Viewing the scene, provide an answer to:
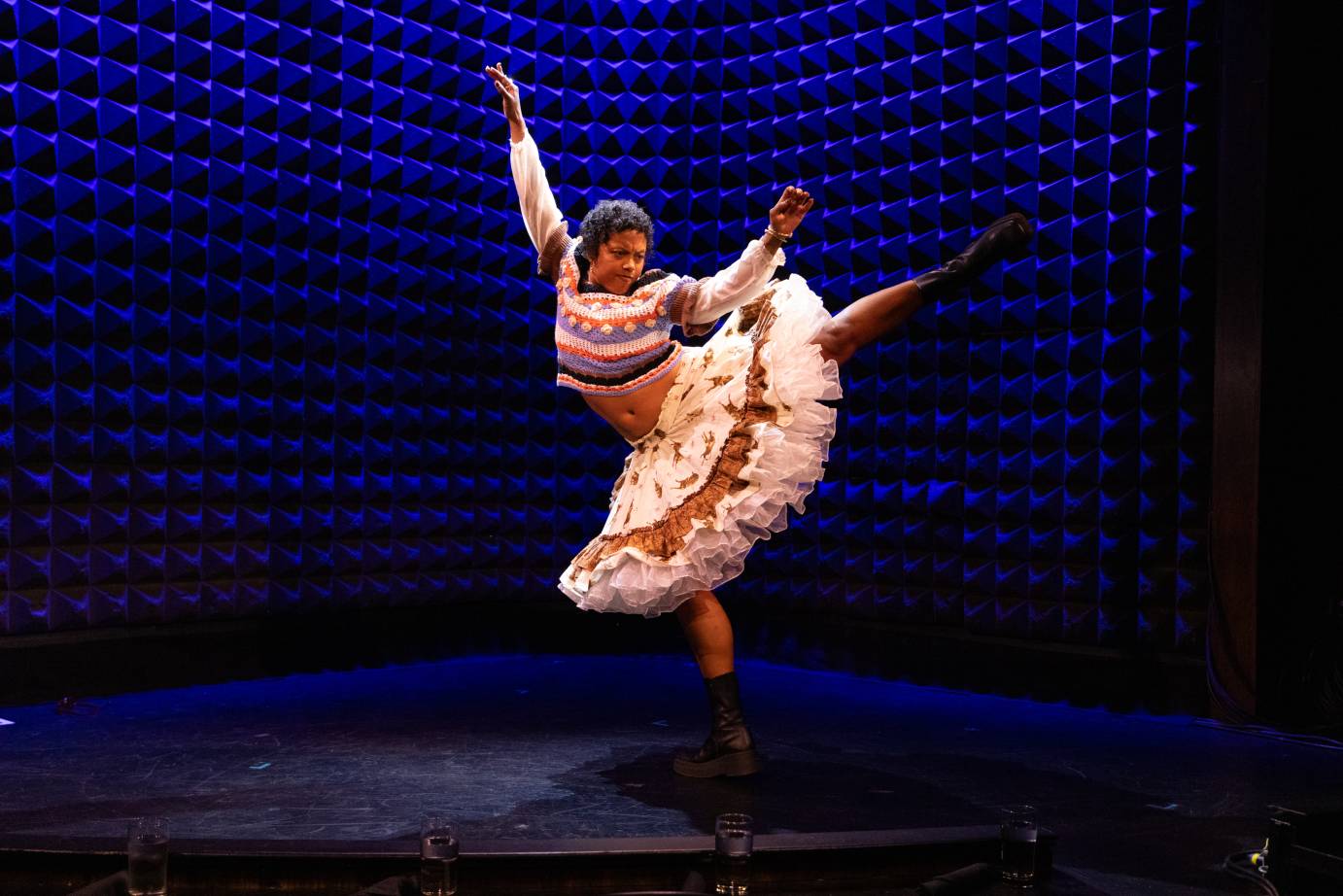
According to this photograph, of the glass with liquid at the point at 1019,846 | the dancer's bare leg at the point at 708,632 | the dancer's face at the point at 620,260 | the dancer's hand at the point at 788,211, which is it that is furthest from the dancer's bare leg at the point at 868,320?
the glass with liquid at the point at 1019,846

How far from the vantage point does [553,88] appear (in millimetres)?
6273

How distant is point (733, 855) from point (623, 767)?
132cm

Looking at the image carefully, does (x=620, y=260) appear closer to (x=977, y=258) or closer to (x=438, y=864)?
(x=977, y=258)

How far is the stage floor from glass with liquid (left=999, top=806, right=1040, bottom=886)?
0.25 meters

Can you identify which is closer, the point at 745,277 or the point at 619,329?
the point at 745,277

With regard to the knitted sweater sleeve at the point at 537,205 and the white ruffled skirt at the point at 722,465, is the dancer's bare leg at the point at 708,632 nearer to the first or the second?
the white ruffled skirt at the point at 722,465

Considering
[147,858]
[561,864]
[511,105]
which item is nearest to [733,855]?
[561,864]

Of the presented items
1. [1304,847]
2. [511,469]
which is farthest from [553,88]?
[1304,847]

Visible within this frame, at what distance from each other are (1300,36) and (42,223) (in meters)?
4.80

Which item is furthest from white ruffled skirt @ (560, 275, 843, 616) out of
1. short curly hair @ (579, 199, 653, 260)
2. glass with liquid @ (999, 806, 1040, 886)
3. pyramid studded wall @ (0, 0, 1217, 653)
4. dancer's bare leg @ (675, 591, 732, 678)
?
pyramid studded wall @ (0, 0, 1217, 653)

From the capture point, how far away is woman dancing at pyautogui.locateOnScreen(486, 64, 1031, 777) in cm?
349

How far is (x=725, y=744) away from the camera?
366 cm

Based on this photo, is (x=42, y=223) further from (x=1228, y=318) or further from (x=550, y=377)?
(x=1228, y=318)

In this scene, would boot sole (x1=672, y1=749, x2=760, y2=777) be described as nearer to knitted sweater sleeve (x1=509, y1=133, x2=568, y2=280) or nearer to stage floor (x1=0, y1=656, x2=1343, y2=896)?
stage floor (x1=0, y1=656, x2=1343, y2=896)
